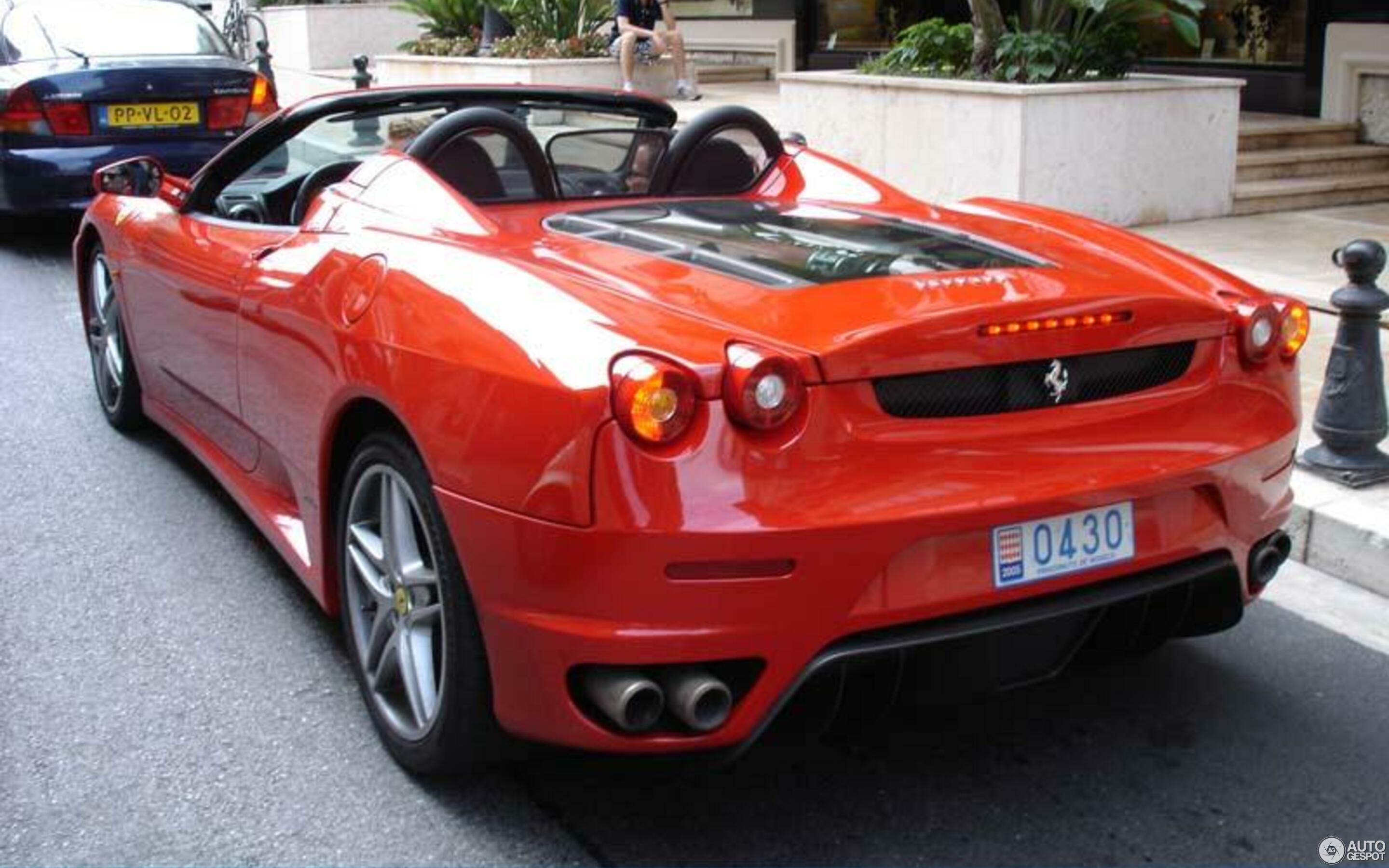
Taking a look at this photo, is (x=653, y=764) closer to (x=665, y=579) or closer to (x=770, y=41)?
(x=665, y=579)

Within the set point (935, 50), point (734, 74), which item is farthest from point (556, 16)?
point (935, 50)

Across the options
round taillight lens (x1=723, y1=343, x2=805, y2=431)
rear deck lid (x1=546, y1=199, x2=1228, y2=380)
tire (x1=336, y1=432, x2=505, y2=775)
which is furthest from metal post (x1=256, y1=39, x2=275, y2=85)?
round taillight lens (x1=723, y1=343, x2=805, y2=431)

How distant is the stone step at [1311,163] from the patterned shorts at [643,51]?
263 inches

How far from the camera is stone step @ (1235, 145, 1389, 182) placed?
11242 mm

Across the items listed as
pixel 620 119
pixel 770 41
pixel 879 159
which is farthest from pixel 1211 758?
pixel 770 41

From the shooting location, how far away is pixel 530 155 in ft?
13.6

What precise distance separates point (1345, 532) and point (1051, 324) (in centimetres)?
217

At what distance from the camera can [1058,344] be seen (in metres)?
3.00

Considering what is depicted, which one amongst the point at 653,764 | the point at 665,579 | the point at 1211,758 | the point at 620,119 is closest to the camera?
the point at 665,579

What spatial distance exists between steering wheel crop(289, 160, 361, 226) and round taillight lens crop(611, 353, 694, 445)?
6.51ft

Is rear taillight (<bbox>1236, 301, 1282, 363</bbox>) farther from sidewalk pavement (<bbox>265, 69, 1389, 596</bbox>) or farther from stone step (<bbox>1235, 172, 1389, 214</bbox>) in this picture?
stone step (<bbox>1235, 172, 1389, 214</bbox>)

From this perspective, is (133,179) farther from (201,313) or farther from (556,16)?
(556,16)

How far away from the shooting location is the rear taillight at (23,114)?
986cm

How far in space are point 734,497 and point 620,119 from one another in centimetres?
256
